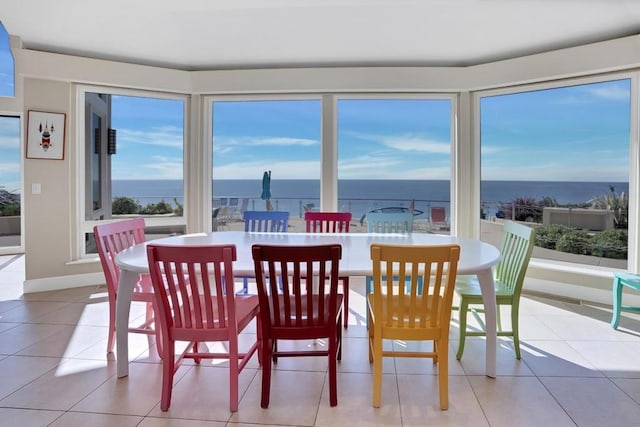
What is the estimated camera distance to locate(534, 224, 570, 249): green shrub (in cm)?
434

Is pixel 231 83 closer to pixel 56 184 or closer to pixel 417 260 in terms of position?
pixel 56 184

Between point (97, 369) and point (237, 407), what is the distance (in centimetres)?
106

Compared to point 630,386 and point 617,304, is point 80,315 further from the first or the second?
point 617,304

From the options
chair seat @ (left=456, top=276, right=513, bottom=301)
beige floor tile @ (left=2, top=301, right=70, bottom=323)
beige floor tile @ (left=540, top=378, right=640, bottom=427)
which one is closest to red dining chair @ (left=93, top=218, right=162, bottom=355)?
beige floor tile @ (left=2, top=301, right=70, bottom=323)

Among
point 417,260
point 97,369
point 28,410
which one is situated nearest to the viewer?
point 417,260

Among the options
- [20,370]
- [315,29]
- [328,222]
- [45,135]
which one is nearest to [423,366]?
[328,222]

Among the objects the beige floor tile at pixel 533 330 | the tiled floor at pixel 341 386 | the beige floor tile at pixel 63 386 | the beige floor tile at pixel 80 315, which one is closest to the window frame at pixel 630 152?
the tiled floor at pixel 341 386

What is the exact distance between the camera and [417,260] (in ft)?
Answer: 6.39

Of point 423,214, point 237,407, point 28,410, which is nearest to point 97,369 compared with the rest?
point 28,410

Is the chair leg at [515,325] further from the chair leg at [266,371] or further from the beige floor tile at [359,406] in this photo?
the chair leg at [266,371]

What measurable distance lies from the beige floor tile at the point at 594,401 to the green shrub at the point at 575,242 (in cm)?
212

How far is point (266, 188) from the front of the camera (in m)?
5.12

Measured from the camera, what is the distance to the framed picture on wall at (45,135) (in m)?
4.23

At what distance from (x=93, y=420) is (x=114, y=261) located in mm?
941
